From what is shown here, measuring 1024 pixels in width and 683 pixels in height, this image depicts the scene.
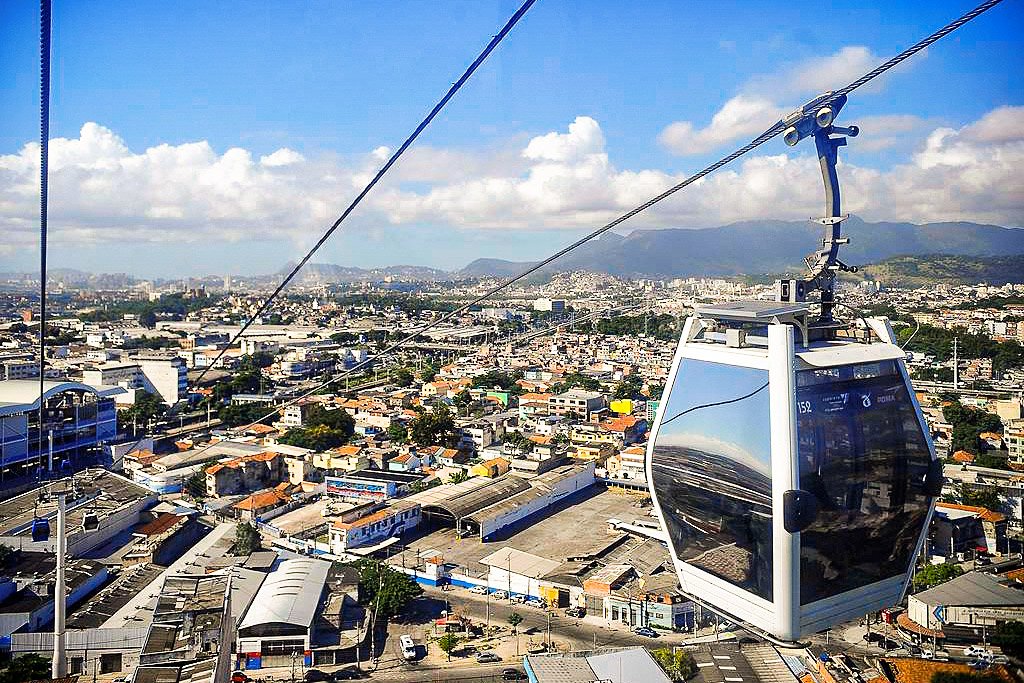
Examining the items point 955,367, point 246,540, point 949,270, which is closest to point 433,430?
point 246,540

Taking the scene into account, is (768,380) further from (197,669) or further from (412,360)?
(412,360)

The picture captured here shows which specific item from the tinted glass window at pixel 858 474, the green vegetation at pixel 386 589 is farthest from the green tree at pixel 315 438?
the tinted glass window at pixel 858 474

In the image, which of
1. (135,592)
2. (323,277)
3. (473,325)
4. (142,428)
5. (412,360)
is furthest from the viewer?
(323,277)

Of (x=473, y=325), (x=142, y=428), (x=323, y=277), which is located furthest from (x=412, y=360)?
(x=323, y=277)

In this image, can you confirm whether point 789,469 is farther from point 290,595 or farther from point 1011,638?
point 290,595

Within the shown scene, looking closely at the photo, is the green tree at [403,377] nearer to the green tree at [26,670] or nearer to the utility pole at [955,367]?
the utility pole at [955,367]
